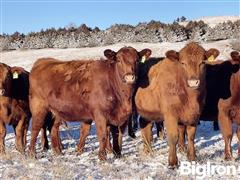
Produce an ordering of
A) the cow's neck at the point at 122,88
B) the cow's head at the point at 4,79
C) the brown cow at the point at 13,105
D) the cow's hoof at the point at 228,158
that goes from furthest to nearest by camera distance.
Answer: the brown cow at the point at 13,105, the cow's head at the point at 4,79, the cow's neck at the point at 122,88, the cow's hoof at the point at 228,158

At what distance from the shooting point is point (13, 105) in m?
10.1

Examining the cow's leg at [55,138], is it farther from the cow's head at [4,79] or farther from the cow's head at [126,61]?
the cow's head at [126,61]

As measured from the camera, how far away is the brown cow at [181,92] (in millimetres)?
8125

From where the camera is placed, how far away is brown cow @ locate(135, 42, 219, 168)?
8.12 meters

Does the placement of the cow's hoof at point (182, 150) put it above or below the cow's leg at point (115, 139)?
below

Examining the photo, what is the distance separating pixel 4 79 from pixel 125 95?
105 inches

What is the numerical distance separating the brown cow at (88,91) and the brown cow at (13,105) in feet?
0.89

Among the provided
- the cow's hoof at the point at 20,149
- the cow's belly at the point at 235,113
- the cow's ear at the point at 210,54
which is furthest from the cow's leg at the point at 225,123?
the cow's hoof at the point at 20,149

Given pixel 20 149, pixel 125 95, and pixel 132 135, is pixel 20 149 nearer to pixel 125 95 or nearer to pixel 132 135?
pixel 125 95

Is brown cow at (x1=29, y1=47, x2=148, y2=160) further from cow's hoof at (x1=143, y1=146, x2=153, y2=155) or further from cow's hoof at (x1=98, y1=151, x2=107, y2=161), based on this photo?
cow's hoof at (x1=143, y1=146, x2=153, y2=155)

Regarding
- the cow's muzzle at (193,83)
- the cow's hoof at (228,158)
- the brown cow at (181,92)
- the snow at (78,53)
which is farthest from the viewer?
the snow at (78,53)

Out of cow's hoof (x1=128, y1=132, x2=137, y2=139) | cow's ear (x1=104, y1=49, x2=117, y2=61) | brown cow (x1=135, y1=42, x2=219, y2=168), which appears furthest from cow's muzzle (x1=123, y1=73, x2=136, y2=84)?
cow's hoof (x1=128, y1=132, x2=137, y2=139)

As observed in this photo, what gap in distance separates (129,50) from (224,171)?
9.24ft

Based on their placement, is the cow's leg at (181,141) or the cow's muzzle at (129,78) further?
the cow's leg at (181,141)
